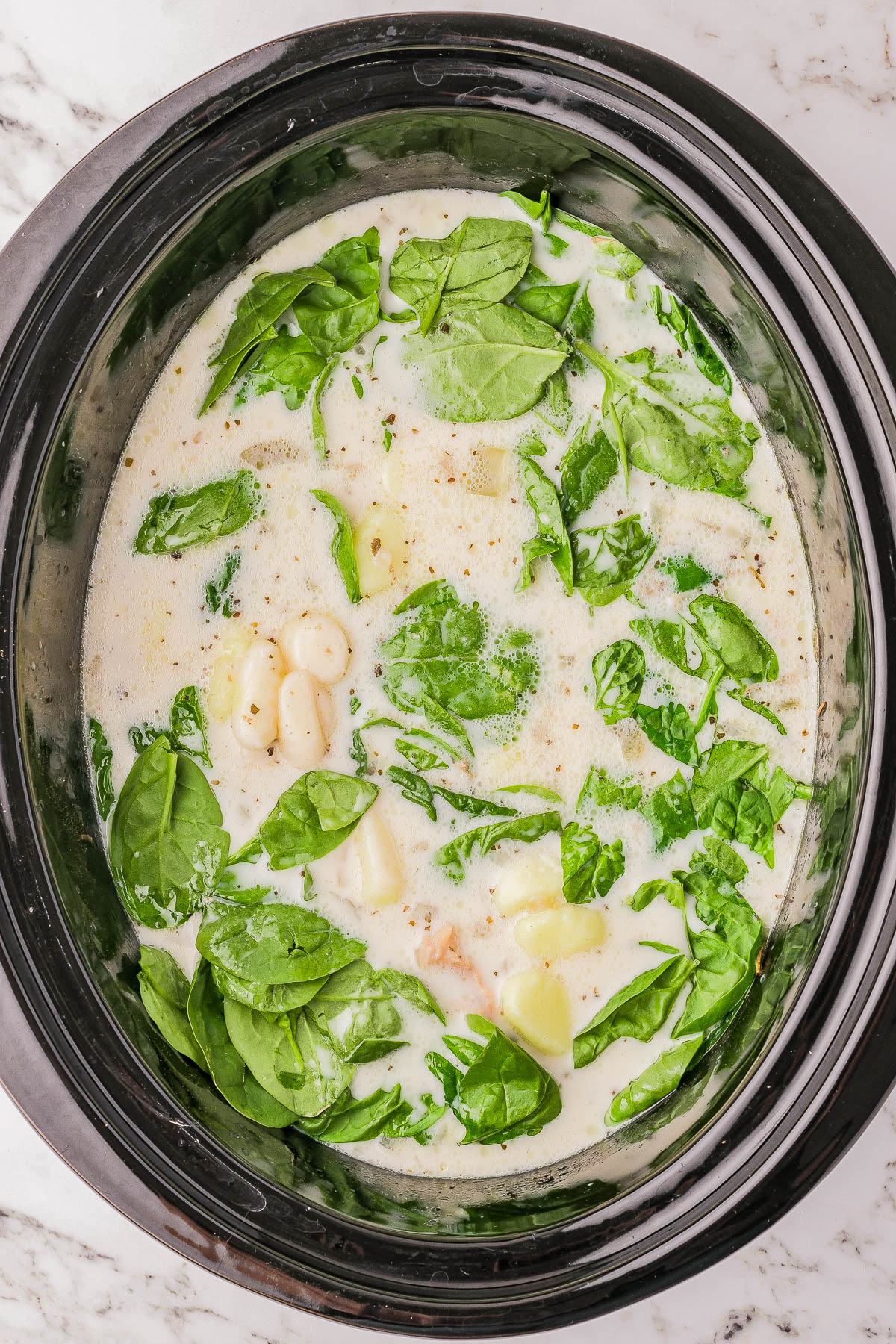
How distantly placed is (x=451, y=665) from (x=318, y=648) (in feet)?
0.65

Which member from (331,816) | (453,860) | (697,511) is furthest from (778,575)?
(331,816)

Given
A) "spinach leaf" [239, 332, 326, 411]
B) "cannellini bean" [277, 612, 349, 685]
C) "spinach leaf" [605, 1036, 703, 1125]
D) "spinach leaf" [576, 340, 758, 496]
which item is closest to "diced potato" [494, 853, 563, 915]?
"spinach leaf" [605, 1036, 703, 1125]

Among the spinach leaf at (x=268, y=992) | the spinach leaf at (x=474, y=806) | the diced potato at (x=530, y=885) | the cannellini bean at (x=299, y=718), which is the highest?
the cannellini bean at (x=299, y=718)

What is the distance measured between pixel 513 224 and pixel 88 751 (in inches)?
40.3

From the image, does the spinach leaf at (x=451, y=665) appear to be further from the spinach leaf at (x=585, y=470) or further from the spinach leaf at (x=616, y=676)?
the spinach leaf at (x=585, y=470)

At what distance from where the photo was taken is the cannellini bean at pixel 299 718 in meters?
1.49

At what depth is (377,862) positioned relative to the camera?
4.98 feet

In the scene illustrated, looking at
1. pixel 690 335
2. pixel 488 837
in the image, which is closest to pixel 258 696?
pixel 488 837

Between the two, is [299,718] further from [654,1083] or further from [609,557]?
[654,1083]

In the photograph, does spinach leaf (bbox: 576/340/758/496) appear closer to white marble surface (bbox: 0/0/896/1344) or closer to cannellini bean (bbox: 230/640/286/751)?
white marble surface (bbox: 0/0/896/1344)

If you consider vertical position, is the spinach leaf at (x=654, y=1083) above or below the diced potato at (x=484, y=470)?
below

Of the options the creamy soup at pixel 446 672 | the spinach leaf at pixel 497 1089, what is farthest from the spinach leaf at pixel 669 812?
the spinach leaf at pixel 497 1089

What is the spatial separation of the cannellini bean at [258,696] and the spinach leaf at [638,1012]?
0.64 m

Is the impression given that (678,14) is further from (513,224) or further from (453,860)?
(453,860)
